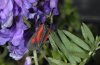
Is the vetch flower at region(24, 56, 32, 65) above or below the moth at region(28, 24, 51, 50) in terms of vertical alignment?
A: below

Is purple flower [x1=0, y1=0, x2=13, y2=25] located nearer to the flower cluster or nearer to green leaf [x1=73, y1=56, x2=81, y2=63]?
the flower cluster

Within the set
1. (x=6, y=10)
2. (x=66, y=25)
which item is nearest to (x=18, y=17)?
(x=6, y=10)

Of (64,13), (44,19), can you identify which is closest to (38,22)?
(44,19)

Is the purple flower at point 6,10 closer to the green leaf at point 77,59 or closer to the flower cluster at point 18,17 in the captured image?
the flower cluster at point 18,17

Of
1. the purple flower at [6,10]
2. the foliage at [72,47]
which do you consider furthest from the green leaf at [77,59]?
the purple flower at [6,10]

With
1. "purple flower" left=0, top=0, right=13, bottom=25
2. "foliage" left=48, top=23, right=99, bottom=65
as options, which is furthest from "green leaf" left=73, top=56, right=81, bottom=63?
"purple flower" left=0, top=0, right=13, bottom=25

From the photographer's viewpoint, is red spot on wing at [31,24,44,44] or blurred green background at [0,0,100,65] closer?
red spot on wing at [31,24,44,44]

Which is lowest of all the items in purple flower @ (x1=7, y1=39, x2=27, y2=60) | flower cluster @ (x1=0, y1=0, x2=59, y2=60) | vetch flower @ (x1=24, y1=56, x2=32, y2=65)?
vetch flower @ (x1=24, y1=56, x2=32, y2=65)

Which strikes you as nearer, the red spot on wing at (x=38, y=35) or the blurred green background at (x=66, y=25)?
the red spot on wing at (x=38, y=35)

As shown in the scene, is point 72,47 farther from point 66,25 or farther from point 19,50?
point 66,25
